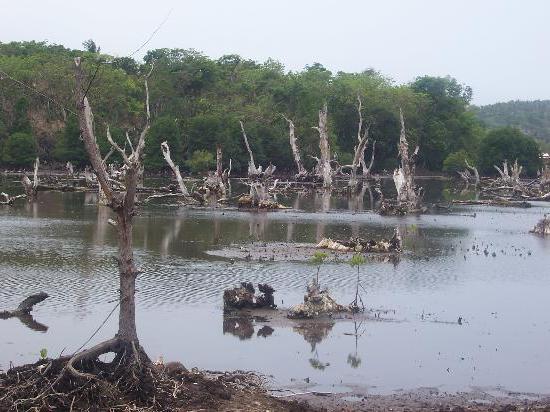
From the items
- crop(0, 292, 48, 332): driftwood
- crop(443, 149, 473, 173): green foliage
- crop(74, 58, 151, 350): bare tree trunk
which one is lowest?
crop(0, 292, 48, 332): driftwood

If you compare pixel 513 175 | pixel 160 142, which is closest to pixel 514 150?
pixel 513 175

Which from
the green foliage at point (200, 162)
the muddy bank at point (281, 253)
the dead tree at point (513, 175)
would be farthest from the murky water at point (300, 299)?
the green foliage at point (200, 162)

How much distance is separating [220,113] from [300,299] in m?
78.8

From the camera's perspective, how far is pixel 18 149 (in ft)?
283

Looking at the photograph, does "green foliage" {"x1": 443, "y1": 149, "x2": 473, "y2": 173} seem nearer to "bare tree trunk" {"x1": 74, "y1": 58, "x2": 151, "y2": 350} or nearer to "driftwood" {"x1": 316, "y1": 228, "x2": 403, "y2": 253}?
"driftwood" {"x1": 316, "y1": 228, "x2": 403, "y2": 253}

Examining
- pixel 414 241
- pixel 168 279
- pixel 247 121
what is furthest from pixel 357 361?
pixel 247 121

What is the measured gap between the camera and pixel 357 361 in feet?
64.1

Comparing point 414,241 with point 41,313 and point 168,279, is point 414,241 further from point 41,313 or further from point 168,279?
point 41,313

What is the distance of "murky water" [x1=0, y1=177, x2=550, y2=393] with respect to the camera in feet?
62.7

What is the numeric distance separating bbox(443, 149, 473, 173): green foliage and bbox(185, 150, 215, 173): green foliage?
35825 mm

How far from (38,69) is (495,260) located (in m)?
73.2

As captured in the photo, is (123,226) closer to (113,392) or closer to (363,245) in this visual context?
(113,392)

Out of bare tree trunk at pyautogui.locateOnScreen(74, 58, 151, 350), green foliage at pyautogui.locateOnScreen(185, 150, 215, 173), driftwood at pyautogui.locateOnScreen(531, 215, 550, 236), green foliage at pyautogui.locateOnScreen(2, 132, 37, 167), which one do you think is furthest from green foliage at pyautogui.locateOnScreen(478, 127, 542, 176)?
bare tree trunk at pyautogui.locateOnScreen(74, 58, 151, 350)

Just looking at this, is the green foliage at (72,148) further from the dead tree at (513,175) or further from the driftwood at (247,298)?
the driftwood at (247,298)
